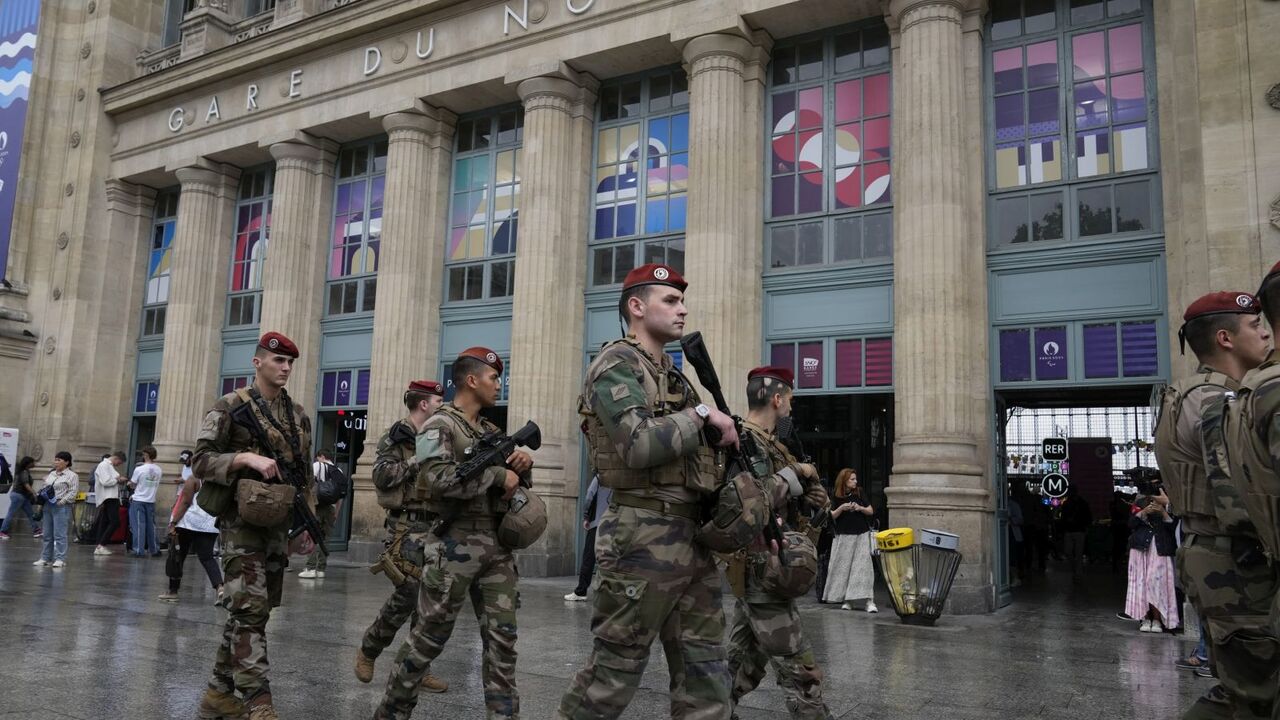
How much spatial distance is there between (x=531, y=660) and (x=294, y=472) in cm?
289

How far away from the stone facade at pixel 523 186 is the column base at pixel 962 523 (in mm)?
28

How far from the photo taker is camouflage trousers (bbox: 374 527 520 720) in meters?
4.74

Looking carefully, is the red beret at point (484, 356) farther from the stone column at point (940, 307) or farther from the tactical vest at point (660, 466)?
the stone column at point (940, 307)

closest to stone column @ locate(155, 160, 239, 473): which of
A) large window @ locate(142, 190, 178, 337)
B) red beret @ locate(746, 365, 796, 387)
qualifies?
large window @ locate(142, 190, 178, 337)

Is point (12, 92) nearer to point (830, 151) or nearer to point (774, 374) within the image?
point (830, 151)

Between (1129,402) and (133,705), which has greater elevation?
(1129,402)

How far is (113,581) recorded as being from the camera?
486 inches

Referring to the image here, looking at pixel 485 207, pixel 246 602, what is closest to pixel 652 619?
pixel 246 602

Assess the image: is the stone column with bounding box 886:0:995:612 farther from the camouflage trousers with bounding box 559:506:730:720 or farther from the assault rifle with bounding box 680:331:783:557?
the camouflage trousers with bounding box 559:506:730:720

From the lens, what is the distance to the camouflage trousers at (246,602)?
5141mm

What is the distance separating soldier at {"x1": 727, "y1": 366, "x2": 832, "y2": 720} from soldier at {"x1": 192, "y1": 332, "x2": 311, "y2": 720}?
267 cm

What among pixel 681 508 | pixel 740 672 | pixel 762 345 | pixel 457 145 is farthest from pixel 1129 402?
pixel 681 508

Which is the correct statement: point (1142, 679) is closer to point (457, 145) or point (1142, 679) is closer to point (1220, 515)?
point (1220, 515)

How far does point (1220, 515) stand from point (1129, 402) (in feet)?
48.8
